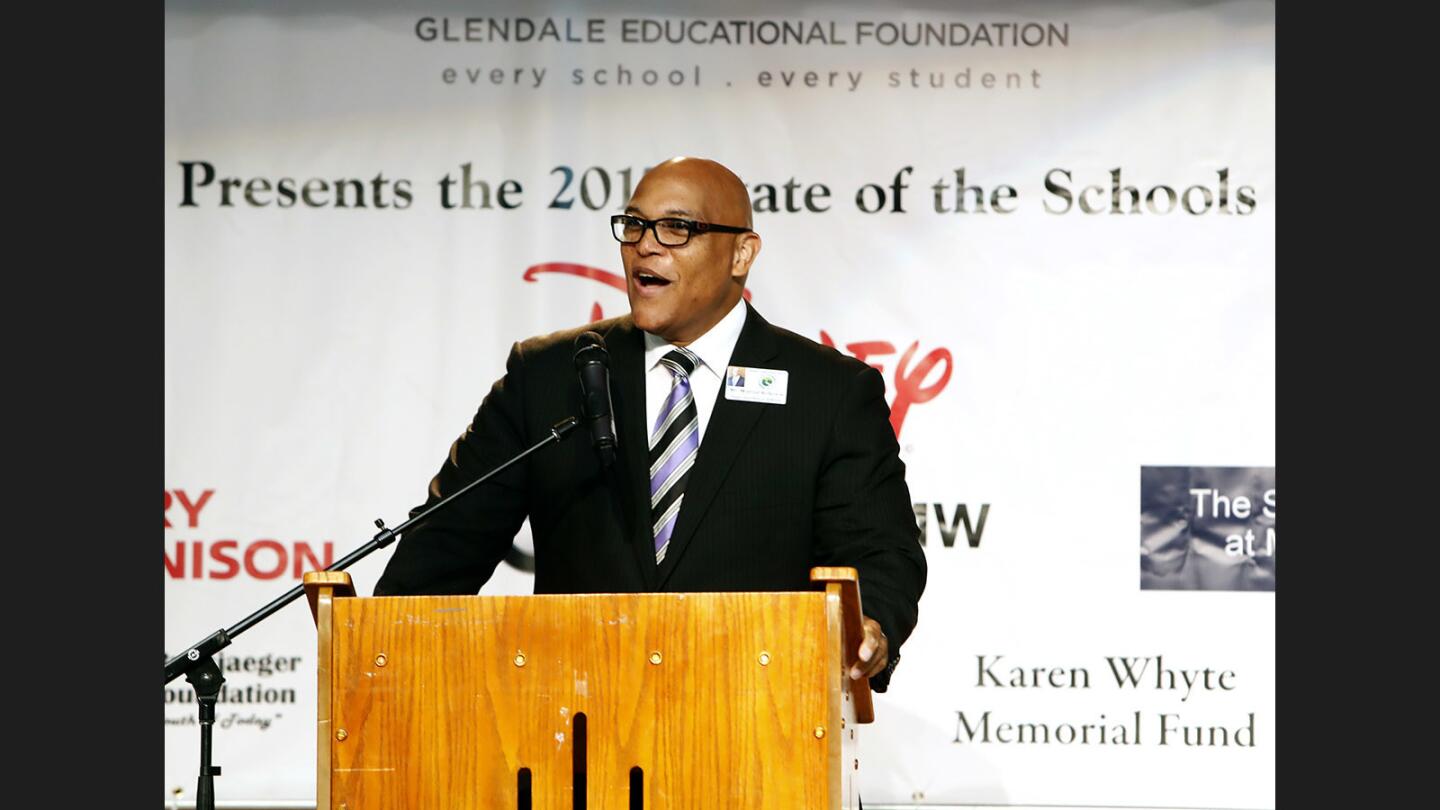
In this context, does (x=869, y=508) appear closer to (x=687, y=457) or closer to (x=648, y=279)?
(x=687, y=457)

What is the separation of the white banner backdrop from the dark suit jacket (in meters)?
1.33

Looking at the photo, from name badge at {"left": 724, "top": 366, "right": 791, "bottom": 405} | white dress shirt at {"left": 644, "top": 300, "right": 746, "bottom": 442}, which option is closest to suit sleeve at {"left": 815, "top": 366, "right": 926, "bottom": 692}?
name badge at {"left": 724, "top": 366, "right": 791, "bottom": 405}

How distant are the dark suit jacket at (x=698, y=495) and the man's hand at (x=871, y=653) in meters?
0.41

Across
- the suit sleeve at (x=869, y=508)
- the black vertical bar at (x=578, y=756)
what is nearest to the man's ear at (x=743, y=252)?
the suit sleeve at (x=869, y=508)

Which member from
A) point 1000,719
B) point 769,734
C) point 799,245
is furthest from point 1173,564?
point 769,734

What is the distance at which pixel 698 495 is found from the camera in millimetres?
3967

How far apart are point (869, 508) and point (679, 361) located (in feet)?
1.80

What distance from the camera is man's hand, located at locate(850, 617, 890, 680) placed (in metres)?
3.34

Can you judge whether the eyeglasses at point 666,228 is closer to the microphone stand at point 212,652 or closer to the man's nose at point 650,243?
the man's nose at point 650,243

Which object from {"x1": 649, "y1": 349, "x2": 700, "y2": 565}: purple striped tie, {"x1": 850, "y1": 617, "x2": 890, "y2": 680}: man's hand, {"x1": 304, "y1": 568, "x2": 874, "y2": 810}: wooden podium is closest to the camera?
{"x1": 304, "y1": 568, "x2": 874, "y2": 810}: wooden podium

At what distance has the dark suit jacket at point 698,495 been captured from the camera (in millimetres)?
3961

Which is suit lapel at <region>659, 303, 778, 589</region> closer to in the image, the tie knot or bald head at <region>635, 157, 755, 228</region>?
the tie knot

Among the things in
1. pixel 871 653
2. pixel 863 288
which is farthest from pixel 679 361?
pixel 863 288

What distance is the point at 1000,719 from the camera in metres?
5.39
